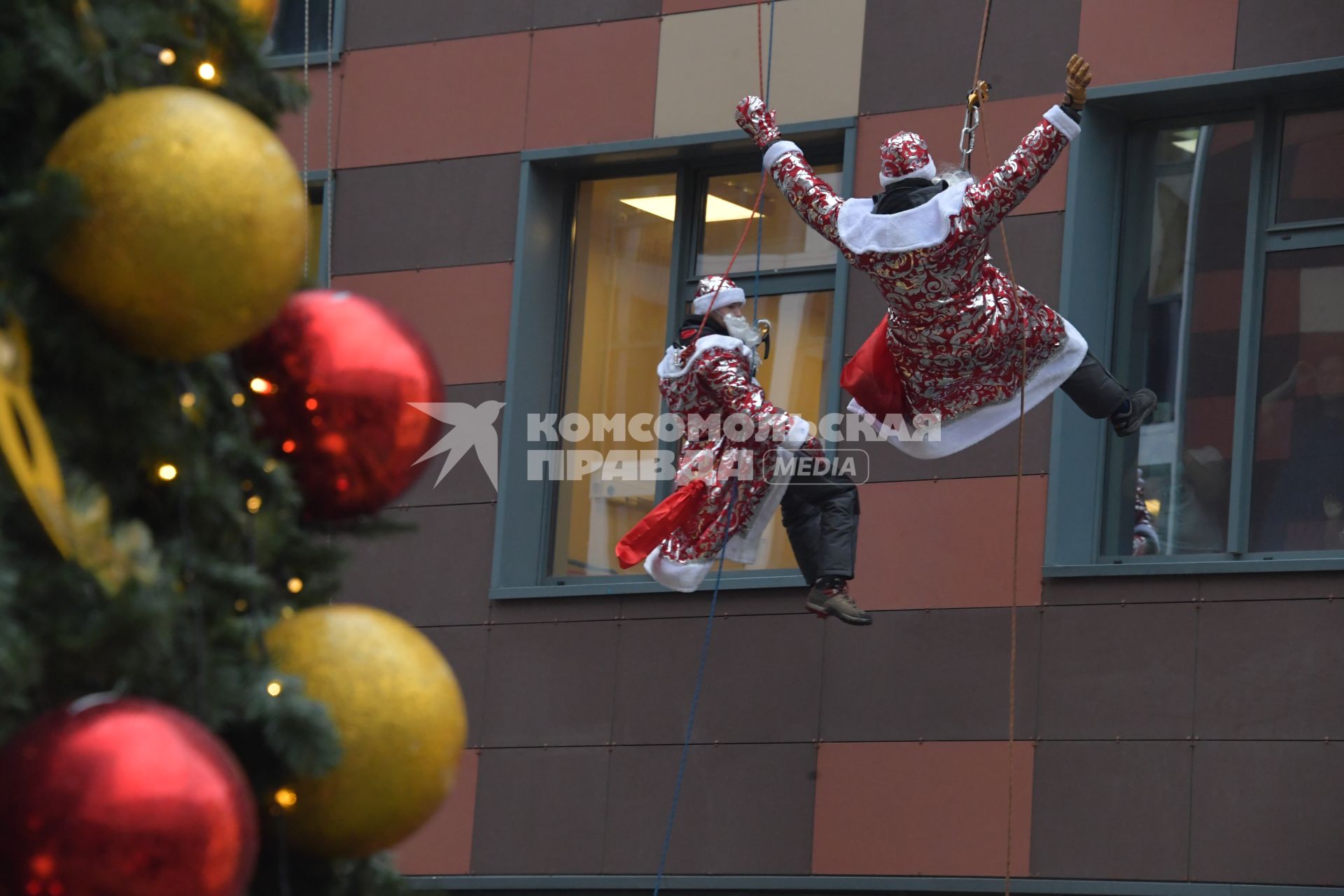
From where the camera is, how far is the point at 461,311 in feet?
38.4

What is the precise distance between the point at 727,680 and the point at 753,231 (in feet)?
7.88

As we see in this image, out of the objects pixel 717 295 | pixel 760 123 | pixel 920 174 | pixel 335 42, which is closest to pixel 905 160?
pixel 920 174

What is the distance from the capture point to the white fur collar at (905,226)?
7934 mm

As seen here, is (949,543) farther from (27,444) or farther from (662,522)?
(27,444)

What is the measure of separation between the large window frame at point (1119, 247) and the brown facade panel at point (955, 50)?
38 cm

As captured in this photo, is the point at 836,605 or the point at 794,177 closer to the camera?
the point at 794,177

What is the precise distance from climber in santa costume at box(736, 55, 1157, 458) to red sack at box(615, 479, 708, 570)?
842 millimetres

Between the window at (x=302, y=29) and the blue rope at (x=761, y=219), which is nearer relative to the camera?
the blue rope at (x=761, y=219)

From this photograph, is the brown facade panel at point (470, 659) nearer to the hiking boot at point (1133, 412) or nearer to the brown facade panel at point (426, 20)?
the brown facade panel at point (426, 20)

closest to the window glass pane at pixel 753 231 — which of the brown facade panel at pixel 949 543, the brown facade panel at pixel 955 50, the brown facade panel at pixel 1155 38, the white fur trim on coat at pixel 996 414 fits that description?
the brown facade panel at pixel 955 50

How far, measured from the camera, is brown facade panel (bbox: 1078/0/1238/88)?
9797 mm

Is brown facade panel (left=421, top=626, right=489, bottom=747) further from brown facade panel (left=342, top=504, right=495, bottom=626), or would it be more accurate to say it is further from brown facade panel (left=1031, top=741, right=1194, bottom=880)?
brown facade panel (left=1031, top=741, right=1194, bottom=880)

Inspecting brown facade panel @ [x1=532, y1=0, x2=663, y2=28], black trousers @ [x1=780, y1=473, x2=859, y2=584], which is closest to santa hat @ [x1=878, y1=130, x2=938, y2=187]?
black trousers @ [x1=780, y1=473, x2=859, y2=584]

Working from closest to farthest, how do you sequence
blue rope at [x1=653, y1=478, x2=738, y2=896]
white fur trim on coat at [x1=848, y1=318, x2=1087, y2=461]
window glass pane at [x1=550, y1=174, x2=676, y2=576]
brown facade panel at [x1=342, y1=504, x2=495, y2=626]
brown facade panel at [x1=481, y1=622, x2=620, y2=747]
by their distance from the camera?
white fur trim on coat at [x1=848, y1=318, x2=1087, y2=461]
blue rope at [x1=653, y1=478, x2=738, y2=896]
brown facade panel at [x1=481, y1=622, x2=620, y2=747]
brown facade panel at [x1=342, y1=504, x2=495, y2=626]
window glass pane at [x1=550, y1=174, x2=676, y2=576]
